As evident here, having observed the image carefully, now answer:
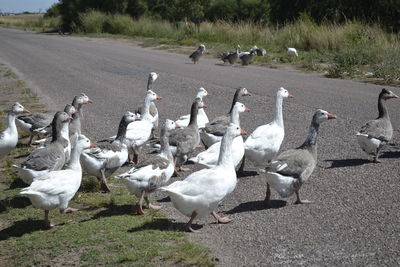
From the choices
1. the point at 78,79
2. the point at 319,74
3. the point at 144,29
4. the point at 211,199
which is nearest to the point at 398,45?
the point at 319,74

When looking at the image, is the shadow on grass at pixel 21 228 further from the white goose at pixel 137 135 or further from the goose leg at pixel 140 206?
the white goose at pixel 137 135

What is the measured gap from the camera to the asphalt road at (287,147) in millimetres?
5551

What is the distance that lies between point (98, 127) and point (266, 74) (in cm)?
987

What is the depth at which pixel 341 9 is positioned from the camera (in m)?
34.7

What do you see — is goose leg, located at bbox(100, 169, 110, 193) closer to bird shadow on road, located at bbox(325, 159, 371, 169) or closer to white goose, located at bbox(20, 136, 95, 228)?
white goose, located at bbox(20, 136, 95, 228)

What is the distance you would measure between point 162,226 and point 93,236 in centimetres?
79

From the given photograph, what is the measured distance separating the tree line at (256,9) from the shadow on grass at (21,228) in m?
23.6

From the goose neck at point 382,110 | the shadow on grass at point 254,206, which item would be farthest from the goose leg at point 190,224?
the goose neck at point 382,110

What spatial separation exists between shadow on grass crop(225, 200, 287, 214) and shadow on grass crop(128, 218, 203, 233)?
0.65 metres

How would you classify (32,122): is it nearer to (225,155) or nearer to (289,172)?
(225,155)

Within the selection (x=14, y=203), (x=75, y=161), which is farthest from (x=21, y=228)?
(x=75, y=161)

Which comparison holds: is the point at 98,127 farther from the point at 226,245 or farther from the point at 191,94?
the point at 226,245

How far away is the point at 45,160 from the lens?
732cm

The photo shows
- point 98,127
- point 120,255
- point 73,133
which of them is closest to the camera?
point 120,255
